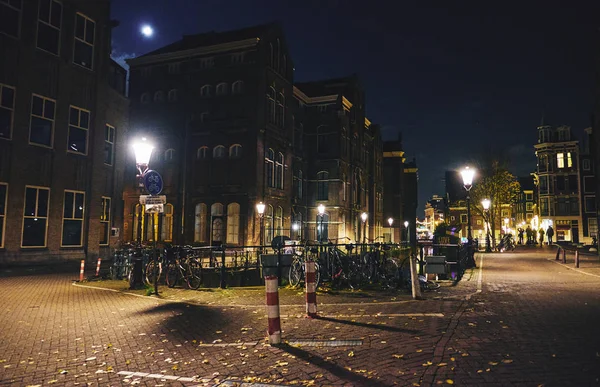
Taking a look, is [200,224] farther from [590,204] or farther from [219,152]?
[590,204]

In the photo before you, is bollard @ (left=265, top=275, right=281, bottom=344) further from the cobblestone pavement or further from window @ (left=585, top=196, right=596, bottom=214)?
window @ (left=585, top=196, right=596, bottom=214)

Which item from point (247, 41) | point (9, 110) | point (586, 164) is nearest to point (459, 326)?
point (9, 110)

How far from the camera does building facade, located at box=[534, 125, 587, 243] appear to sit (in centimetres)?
6141

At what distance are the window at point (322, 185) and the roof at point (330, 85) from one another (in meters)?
9.63

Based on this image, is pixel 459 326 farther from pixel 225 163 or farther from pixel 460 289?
pixel 225 163

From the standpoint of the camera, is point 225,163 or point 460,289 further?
point 225,163

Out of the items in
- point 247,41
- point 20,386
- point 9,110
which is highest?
point 247,41

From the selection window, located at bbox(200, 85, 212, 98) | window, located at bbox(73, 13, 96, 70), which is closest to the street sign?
window, located at bbox(73, 13, 96, 70)

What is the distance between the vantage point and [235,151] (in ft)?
109

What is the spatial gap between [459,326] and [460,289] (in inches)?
218

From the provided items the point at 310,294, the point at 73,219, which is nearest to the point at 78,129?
the point at 73,219

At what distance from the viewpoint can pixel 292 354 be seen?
20.5 feet

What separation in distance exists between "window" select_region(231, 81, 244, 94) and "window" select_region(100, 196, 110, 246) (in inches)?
519

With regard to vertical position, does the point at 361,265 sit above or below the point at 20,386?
above
